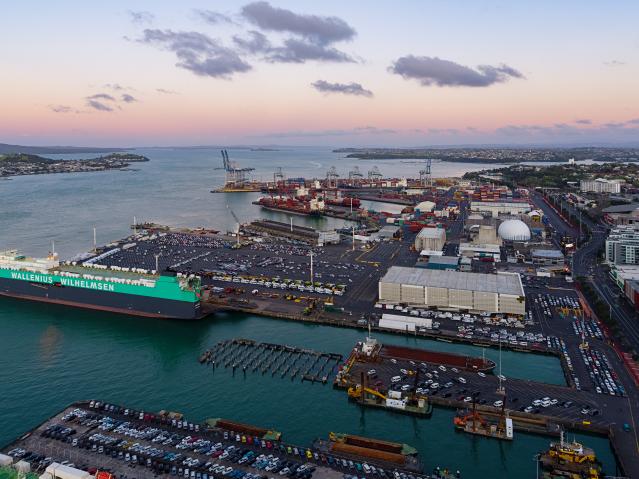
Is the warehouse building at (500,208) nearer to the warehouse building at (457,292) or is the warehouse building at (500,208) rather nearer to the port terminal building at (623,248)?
the port terminal building at (623,248)

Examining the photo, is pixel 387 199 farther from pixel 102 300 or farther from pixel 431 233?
pixel 102 300

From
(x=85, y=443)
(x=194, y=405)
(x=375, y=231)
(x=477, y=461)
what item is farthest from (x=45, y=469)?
(x=375, y=231)

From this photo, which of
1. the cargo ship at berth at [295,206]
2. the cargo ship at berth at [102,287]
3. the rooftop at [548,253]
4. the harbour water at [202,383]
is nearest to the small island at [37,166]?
the cargo ship at berth at [295,206]

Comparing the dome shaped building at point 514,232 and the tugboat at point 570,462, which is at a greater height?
the dome shaped building at point 514,232

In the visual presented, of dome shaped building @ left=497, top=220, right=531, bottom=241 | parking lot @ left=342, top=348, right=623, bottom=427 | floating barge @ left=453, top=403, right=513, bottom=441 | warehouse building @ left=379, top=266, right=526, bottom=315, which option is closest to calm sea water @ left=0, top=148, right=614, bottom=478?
floating barge @ left=453, top=403, right=513, bottom=441

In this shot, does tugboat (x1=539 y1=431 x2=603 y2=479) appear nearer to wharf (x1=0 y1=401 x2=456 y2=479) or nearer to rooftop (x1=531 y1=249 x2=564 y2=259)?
wharf (x1=0 y1=401 x2=456 y2=479)

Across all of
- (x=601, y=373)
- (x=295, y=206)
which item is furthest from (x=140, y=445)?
(x=295, y=206)
